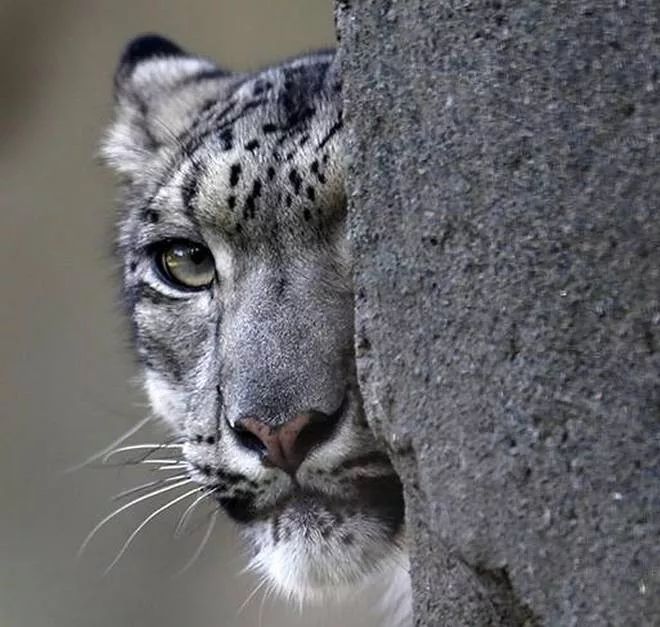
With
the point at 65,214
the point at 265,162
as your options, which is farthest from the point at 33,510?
the point at 265,162

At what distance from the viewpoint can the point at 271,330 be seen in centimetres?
210

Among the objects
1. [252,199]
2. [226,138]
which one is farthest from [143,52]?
[252,199]

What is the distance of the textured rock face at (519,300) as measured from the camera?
145cm

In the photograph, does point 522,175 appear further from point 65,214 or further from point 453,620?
point 65,214

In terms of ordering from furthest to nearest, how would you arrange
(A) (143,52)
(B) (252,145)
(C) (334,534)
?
(A) (143,52) < (B) (252,145) < (C) (334,534)

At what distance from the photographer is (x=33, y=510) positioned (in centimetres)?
528

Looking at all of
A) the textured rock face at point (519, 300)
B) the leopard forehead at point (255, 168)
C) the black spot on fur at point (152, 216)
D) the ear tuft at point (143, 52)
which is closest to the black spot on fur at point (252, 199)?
the leopard forehead at point (255, 168)

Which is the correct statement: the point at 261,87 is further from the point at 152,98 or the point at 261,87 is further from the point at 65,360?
the point at 65,360

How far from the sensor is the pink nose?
Result: 78.5 inches

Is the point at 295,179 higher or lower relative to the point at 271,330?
higher

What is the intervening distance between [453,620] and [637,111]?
563 millimetres

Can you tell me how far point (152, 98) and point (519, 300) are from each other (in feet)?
6.14

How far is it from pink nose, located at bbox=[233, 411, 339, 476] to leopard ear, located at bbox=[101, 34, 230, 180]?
978 millimetres

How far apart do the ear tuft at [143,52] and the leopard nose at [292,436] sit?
1572 mm
